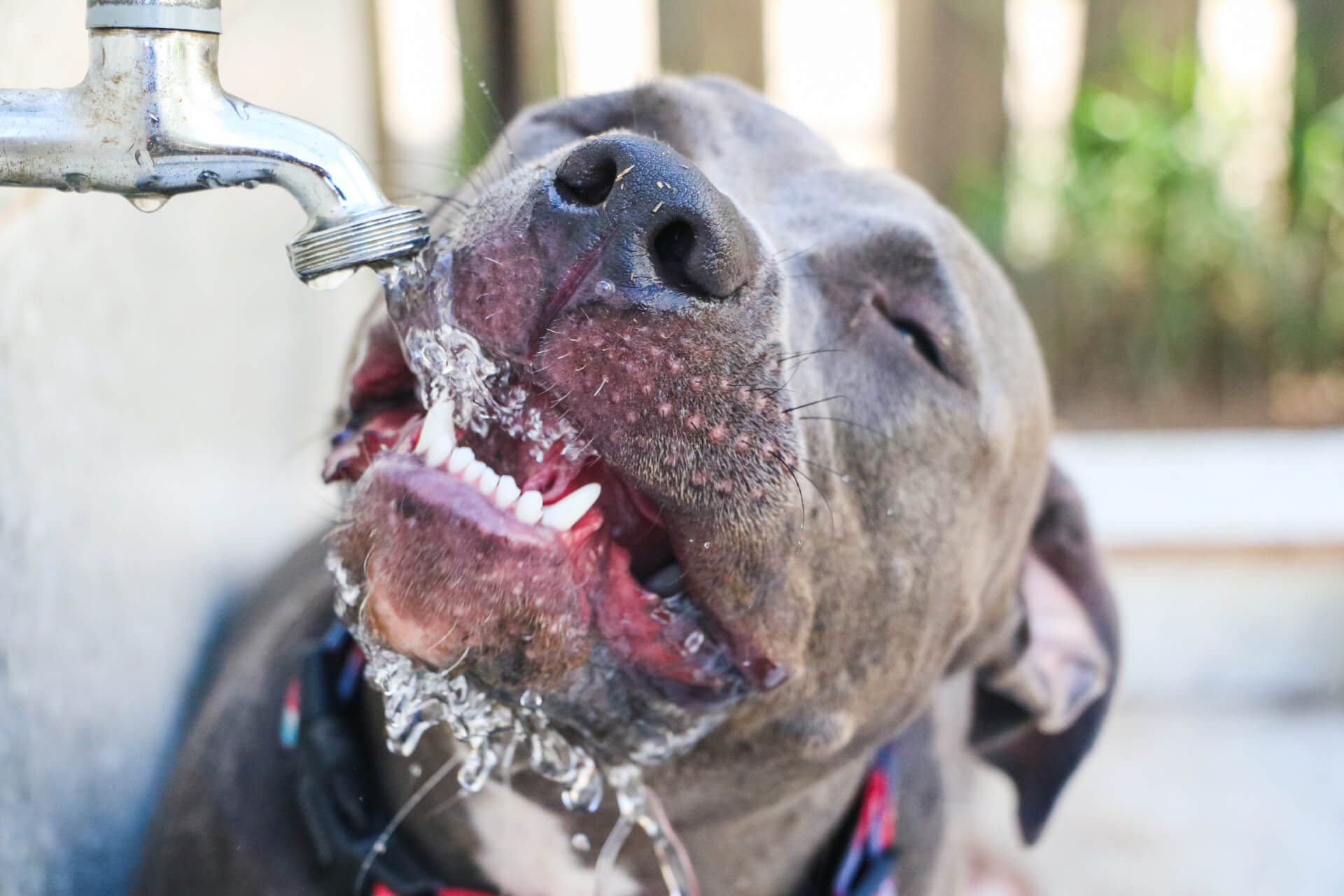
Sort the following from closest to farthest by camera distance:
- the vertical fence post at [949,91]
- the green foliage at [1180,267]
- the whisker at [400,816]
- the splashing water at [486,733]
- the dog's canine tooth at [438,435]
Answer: the dog's canine tooth at [438,435]
the splashing water at [486,733]
the whisker at [400,816]
the green foliage at [1180,267]
the vertical fence post at [949,91]

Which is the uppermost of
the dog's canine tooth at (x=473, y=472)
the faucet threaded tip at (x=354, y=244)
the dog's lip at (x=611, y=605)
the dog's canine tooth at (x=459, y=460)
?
the faucet threaded tip at (x=354, y=244)

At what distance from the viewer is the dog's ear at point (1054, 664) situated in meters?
2.78

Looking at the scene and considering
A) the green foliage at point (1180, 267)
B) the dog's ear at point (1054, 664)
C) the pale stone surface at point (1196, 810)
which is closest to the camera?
the dog's ear at point (1054, 664)

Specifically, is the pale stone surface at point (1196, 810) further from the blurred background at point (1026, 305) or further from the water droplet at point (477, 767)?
the water droplet at point (477, 767)

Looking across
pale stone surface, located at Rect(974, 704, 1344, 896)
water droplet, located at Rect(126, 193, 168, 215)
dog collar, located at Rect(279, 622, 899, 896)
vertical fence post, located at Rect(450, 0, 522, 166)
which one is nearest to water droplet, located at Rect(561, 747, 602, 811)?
dog collar, located at Rect(279, 622, 899, 896)

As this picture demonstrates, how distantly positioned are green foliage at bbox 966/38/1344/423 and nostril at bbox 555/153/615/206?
5.45 meters

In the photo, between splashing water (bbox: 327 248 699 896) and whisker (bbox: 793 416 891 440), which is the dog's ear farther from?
splashing water (bbox: 327 248 699 896)

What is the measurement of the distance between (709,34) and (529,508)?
6135 mm

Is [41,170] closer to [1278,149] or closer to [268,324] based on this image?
[268,324]

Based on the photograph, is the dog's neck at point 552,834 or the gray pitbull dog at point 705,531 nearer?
the gray pitbull dog at point 705,531

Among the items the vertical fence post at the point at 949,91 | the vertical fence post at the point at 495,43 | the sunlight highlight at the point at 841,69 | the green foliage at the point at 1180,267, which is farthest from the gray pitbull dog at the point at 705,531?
the sunlight highlight at the point at 841,69

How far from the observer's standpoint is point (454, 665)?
166cm

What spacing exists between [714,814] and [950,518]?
0.65 metres

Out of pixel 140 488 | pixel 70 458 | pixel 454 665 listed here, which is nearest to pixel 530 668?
pixel 454 665
